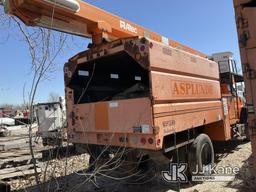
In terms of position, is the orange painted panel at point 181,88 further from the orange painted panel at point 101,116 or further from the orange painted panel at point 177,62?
the orange painted panel at point 101,116

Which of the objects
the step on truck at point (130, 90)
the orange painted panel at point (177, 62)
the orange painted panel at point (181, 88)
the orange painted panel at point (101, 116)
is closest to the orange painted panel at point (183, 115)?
the step on truck at point (130, 90)

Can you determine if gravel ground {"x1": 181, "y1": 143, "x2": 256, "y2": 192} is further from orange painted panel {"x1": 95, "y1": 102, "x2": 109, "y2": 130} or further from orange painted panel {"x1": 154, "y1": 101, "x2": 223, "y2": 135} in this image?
orange painted panel {"x1": 95, "y1": 102, "x2": 109, "y2": 130}

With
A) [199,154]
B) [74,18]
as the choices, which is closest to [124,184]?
[199,154]

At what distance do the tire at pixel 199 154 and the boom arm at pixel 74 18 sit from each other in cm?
251

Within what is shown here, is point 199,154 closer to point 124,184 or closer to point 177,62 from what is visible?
point 124,184

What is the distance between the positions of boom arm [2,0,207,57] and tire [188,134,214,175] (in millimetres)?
2507

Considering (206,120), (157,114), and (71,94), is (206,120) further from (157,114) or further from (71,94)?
(71,94)

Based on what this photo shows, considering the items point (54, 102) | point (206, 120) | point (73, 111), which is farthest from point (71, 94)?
point (54, 102)

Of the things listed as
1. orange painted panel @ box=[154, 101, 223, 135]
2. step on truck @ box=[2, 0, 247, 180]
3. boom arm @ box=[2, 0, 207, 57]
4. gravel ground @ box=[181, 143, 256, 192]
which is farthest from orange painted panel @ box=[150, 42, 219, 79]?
gravel ground @ box=[181, 143, 256, 192]

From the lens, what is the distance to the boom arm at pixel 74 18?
419 centimetres

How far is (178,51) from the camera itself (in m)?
5.21

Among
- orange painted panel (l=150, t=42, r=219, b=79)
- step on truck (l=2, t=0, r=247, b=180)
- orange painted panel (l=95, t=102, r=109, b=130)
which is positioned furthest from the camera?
orange painted panel (l=95, t=102, r=109, b=130)

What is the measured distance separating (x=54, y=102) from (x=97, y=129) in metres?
7.91

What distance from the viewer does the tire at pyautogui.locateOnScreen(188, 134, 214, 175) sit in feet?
17.5
